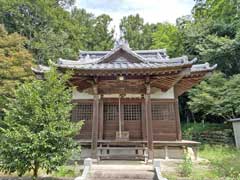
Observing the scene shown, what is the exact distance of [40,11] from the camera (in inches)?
1029

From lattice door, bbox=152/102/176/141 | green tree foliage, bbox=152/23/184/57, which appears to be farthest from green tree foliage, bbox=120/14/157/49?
lattice door, bbox=152/102/176/141

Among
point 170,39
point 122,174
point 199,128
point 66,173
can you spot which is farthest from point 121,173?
point 170,39

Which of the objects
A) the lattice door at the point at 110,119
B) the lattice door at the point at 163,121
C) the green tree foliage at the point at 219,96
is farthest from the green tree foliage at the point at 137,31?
Answer: the lattice door at the point at 110,119

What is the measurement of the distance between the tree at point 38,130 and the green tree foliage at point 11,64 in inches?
361

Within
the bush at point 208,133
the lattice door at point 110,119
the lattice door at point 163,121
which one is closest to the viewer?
the lattice door at point 163,121

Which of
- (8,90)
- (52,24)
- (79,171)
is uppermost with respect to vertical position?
(52,24)

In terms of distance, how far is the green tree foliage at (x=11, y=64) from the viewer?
586 inches

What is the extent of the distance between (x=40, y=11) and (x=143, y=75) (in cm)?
2156

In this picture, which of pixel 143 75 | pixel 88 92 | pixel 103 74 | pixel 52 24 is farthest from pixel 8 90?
pixel 52 24

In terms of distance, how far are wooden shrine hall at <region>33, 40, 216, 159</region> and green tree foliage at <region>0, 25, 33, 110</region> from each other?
685 cm

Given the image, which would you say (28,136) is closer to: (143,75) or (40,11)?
(143,75)

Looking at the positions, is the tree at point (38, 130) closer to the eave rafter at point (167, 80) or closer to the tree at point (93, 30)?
the eave rafter at point (167, 80)

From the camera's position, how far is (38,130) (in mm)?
6113

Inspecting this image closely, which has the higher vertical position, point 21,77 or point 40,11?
point 40,11
